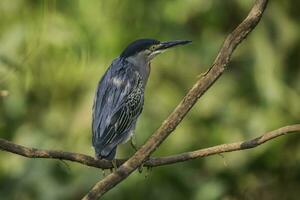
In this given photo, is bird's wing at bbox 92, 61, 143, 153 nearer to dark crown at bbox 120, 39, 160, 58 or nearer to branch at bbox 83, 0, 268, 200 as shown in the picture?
dark crown at bbox 120, 39, 160, 58

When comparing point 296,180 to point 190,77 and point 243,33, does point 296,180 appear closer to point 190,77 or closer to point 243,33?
point 190,77

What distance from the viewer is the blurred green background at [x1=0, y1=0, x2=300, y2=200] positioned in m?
5.36

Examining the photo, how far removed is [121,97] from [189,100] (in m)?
1.08

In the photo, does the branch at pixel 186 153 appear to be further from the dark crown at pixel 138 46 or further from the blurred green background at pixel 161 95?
the blurred green background at pixel 161 95

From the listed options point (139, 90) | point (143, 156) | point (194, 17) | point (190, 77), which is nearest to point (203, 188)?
point (190, 77)

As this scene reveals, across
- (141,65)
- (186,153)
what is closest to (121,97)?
(141,65)

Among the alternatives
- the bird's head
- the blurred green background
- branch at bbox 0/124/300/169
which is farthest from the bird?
the blurred green background

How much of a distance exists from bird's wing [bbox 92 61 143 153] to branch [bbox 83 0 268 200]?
66cm

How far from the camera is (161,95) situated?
18.2 feet

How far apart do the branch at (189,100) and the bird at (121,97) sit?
59cm

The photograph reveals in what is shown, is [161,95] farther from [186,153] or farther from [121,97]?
[186,153]

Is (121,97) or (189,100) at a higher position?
(189,100)

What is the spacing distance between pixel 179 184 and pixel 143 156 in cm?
276

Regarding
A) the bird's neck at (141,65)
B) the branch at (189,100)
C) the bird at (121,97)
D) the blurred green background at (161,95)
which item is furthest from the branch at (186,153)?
the blurred green background at (161,95)
